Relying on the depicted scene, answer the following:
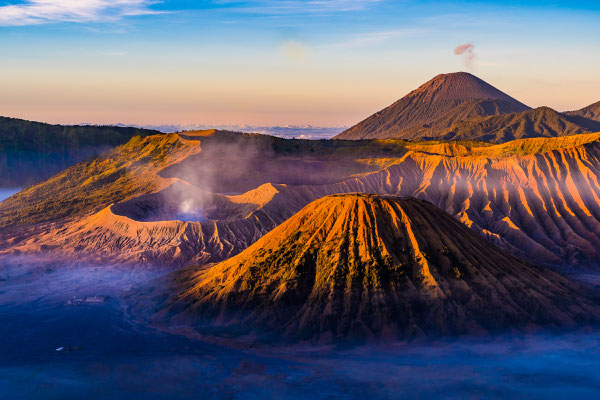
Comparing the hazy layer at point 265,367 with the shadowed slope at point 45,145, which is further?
the shadowed slope at point 45,145

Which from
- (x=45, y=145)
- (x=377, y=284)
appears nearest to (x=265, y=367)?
(x=377, y=284)

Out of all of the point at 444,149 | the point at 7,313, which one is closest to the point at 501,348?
the point at 7,313

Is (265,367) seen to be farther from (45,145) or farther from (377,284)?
(45,145)

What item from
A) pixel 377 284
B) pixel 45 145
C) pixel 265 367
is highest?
pixel 45 145

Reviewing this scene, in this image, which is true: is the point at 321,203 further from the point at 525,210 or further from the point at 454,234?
the point at 525,210

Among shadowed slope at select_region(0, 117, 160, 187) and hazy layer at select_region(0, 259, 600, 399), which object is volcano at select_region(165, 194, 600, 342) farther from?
shadowed slope at select_region(0, 117, 160, 187)

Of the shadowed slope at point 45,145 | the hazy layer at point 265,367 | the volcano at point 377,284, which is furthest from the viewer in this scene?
the shadowed slope at point 45,145

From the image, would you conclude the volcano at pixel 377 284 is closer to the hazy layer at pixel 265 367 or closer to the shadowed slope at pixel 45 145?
the hazy layer at pixel 265 367

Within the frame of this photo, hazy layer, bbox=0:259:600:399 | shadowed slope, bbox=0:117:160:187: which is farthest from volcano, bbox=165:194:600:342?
shadowed slope, bbox=0:117:160:187

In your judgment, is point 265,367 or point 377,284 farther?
point 377,284

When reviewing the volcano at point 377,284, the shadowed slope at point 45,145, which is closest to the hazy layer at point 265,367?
the volcano at point 377,284
